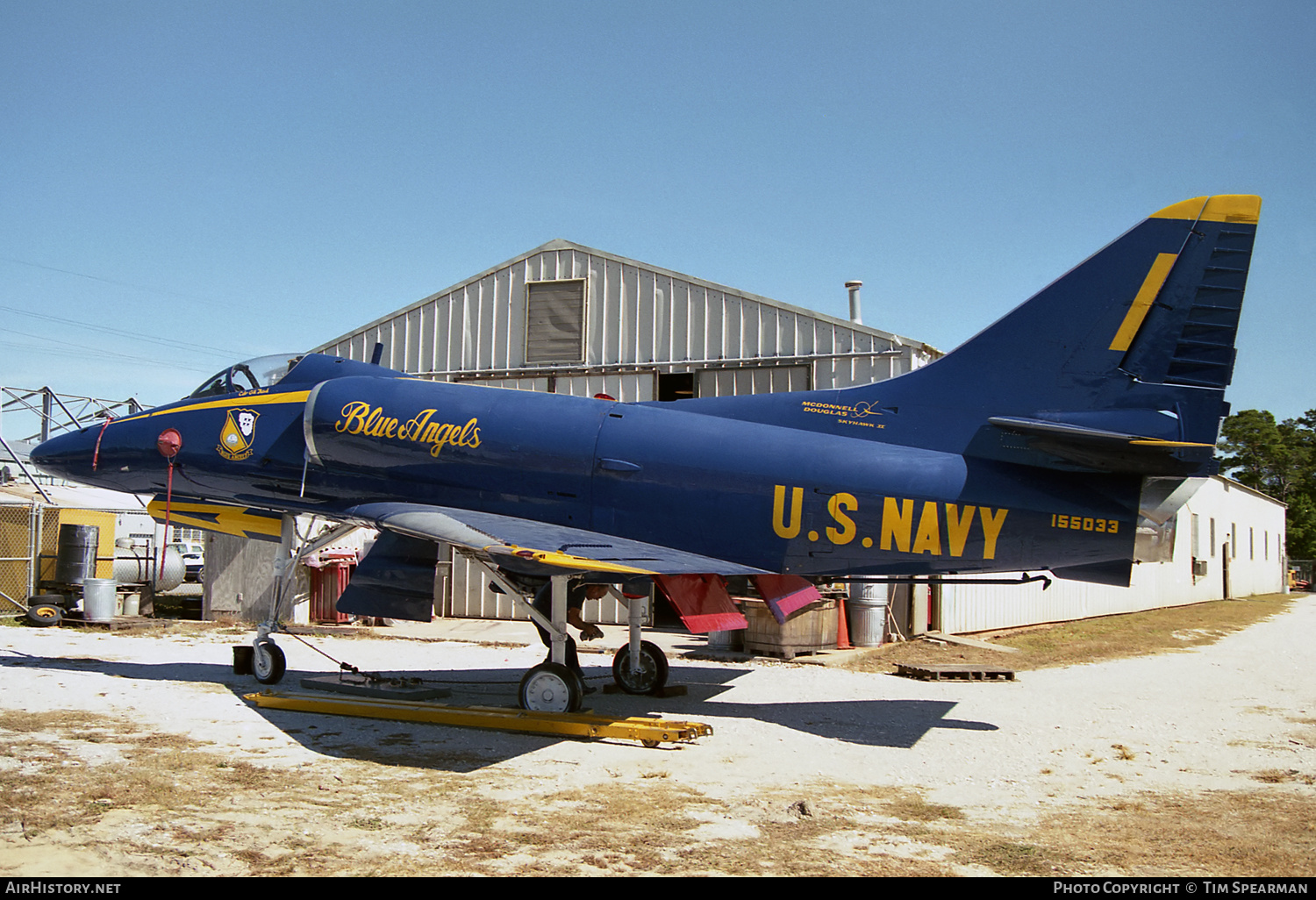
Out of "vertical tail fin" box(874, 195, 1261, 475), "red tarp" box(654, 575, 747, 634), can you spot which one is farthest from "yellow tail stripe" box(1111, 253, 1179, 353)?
"red tarp" box(654, 575, 747, 634)

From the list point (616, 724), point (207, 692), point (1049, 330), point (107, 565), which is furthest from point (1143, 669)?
point (107, 565)

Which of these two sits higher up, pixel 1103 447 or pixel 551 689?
pixel 1103 447

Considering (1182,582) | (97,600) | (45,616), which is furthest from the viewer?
(1182,582)

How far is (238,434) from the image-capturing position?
12562 mm

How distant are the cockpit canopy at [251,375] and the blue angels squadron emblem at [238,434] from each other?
48cm

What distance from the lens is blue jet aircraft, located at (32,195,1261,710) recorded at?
32.0ft

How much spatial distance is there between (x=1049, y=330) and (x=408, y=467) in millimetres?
7744

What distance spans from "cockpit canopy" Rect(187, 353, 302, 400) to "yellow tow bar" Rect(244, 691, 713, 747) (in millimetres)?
4379

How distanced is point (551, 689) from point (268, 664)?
435cm

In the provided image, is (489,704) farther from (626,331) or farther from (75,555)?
(75,555)

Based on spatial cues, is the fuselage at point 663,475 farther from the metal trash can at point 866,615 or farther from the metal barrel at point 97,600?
the metal barrel at point 97,600

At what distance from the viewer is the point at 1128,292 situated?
1000cm

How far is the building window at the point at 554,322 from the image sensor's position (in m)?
21.6

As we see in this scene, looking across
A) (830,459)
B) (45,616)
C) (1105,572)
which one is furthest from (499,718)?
(45,616)
